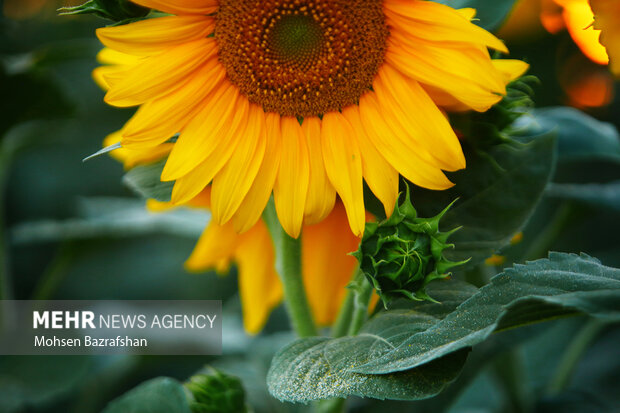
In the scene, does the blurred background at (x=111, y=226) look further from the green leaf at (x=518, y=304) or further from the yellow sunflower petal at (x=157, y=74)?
the green leaf at (x=518, y=304)

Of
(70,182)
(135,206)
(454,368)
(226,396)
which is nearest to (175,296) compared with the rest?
(135,206)

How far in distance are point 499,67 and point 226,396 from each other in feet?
1.62

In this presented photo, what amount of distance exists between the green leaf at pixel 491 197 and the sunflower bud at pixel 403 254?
0.24ft

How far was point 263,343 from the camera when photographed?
120 cm

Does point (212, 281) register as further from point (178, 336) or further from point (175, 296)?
point (178, 336)

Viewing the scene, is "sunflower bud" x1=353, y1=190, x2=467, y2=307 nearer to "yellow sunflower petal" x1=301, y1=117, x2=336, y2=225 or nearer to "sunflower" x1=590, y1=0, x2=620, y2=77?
"yellow sunflower petal" x1=301, y1=117, x2=336, y2=225

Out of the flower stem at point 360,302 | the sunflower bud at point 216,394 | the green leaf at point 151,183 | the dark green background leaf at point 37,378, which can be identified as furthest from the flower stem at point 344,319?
the dark green background leaf at point 37,378

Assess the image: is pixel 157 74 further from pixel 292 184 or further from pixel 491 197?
pixel 491 197

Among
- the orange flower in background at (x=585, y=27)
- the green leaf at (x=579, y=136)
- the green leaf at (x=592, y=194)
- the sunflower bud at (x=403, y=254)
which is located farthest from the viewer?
the green leaf at (x=592, y=194)

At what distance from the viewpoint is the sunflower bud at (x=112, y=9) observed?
62cm

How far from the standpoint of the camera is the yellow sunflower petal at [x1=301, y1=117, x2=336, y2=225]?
2.20 ft

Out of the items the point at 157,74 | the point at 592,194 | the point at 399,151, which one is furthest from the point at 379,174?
the point at 592,194

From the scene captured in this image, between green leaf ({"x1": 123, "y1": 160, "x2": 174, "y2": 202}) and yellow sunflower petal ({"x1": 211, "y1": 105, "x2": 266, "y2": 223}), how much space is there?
8 centimetres

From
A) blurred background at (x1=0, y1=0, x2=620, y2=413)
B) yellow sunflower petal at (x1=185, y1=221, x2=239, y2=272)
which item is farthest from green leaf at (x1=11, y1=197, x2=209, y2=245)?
yellow sunflower petal at (x1=185, y1=221, x2=239, y2=272)
